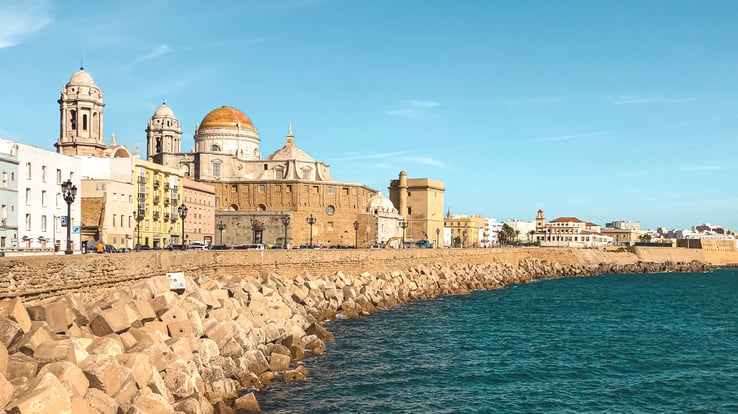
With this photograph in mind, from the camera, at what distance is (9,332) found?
607 inches

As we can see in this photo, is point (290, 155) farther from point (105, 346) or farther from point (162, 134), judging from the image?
point (105, 346)

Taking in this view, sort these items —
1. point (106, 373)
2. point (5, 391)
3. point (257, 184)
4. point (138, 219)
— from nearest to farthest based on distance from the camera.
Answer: point (5, 391), point (106, 373), point (138, 219), point (257, 184)

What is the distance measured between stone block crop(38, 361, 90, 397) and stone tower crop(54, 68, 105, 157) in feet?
192

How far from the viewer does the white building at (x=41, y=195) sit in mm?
36562

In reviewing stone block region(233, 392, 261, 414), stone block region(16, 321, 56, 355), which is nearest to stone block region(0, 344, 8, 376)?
stone block region(16, 321, 56, 355)

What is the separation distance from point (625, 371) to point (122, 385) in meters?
19.8

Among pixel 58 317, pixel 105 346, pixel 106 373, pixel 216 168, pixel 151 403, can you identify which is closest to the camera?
pixel 106 373

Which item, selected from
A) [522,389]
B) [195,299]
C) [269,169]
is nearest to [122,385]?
[195,299]

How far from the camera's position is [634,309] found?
50969 mm

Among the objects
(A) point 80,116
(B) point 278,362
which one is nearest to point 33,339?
(B) point 278,362

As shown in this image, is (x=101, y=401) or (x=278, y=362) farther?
(x=278, y=362)

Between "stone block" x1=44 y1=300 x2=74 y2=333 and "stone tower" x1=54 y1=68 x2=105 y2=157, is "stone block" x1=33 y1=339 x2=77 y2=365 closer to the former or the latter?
"stone block" x1=44 y1=300 x2=74 y2=333

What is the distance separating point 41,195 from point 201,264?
10498mm

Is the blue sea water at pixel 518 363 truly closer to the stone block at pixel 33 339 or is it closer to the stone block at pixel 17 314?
the stone block at pixel 33 339
